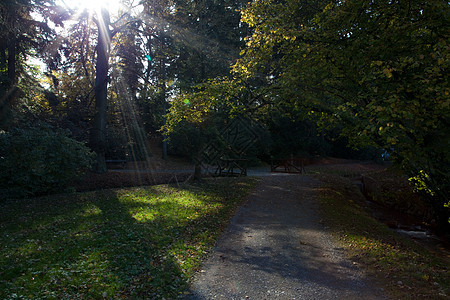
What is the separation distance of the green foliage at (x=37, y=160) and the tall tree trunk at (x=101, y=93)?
14.8 ft

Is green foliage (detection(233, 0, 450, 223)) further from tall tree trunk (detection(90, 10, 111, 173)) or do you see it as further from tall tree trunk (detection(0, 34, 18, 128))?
tall tree trunk (detection(90, 10, 111, 173))

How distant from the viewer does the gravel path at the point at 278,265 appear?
14.3 ft

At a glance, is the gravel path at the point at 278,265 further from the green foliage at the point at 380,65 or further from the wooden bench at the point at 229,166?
the wooden bench at the point at 229,166

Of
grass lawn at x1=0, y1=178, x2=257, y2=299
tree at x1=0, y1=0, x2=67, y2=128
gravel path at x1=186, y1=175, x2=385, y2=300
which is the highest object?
tree at x1=0, y1=0, x2=67, y2=128

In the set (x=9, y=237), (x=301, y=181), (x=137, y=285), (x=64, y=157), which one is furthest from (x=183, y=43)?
(x=137, y=285)

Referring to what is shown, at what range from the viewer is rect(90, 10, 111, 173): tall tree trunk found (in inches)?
702

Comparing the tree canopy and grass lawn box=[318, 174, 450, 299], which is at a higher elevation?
the tree canopy

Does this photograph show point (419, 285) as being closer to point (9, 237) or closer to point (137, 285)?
point (137, 285)

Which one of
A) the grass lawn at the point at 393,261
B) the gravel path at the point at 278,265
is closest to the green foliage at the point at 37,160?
the gravel path at the point at 278,265

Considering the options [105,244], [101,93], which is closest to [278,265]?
[105,244]

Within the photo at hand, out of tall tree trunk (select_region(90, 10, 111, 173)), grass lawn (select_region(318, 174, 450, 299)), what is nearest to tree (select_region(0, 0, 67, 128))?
tall tree trunk (select_region(90, 10, 111, 173))

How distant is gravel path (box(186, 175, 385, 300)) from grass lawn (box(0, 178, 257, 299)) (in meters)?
0.44

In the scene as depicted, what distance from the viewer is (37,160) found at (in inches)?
452

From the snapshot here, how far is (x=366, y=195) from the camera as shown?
55.0 feet
